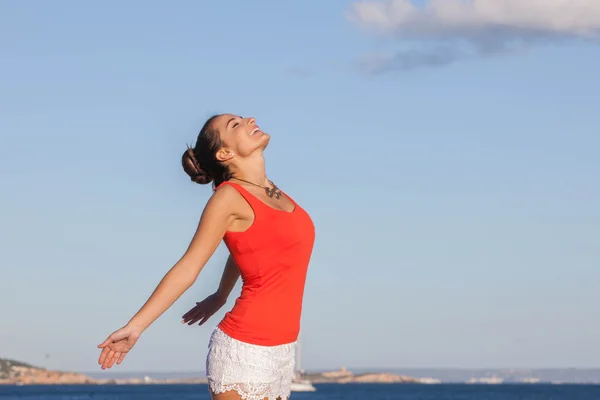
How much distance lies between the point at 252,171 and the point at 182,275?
696 millimetres

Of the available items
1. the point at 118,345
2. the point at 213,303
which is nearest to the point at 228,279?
the point at 213,303

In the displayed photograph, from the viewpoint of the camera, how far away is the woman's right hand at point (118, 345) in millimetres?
4684

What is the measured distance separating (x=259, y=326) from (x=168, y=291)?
0.47 metres

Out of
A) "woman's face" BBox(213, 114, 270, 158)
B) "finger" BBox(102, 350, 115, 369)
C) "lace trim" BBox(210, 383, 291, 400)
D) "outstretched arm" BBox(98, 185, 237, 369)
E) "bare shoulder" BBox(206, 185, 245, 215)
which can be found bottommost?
"lace trim" BBox(210, 383, 291, 400)

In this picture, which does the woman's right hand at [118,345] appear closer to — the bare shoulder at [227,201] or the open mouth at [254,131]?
the bare shoulder at [227,201]

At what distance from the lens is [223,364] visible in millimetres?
5070

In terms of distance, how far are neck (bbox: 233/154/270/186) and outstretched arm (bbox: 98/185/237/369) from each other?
0.62 feet

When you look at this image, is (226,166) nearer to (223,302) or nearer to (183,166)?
(183,166)

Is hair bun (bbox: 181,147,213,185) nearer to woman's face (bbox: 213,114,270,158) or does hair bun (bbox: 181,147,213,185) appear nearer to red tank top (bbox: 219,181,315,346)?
woman's face (bbox: 213,114,270,158)

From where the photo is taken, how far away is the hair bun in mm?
5363

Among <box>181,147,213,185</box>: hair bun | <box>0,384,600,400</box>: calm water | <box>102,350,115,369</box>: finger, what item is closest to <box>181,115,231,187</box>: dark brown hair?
<box>181,147,213,185</box>: hair bun

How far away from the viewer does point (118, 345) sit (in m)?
4.71

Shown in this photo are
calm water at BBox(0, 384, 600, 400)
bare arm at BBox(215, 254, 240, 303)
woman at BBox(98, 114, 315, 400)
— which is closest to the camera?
woman at BBox(98, 114, 315, 400)

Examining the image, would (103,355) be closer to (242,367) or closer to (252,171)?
(242,367)
